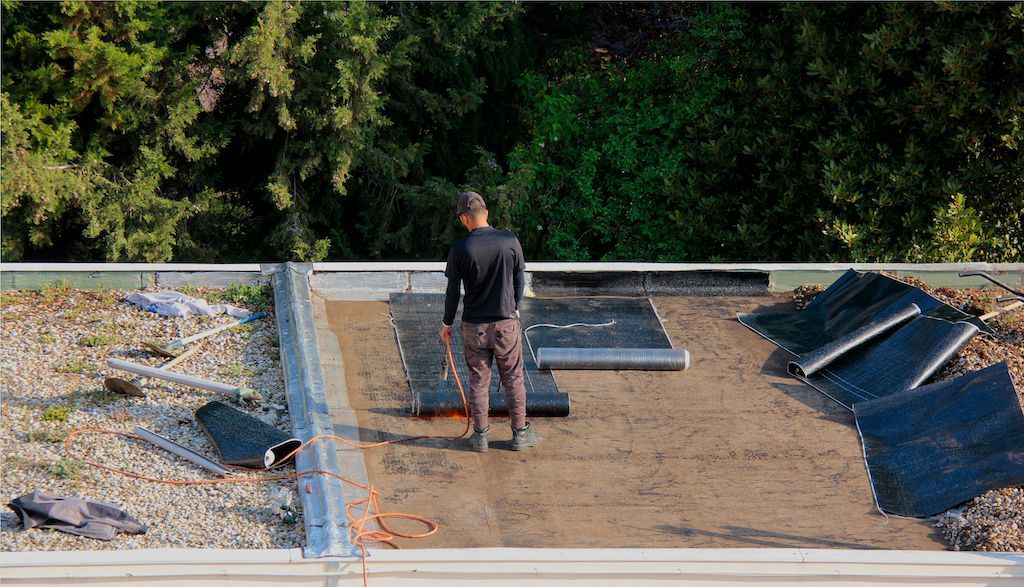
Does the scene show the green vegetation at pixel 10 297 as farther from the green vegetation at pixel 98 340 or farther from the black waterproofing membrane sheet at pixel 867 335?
the black waterproofing membrane sheet at pixel 867 335

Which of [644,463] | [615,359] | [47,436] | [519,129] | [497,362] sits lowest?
[644,463]

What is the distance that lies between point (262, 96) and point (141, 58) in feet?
4.67

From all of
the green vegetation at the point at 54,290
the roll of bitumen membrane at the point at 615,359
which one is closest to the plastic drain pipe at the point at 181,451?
the roll of bitumen membrane at the point at 615,359

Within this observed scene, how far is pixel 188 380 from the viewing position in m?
7.94

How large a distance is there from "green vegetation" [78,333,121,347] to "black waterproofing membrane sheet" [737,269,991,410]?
16.7 ft

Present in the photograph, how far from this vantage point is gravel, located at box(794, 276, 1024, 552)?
249 inches

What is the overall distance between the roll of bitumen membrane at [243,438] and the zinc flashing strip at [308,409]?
13cm

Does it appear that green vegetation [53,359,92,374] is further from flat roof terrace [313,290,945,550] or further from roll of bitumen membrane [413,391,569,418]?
roll of bitumen membrane [413,391,569,418]

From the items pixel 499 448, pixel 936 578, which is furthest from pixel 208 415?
pixel 936 578

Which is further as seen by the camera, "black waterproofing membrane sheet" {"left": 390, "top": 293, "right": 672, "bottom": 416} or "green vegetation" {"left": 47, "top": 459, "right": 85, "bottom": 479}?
"black waterproofing membrane sheet" {"left": 390, "top": 293, "right": 672, "bottom": 416}

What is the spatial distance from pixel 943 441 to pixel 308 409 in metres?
4.11

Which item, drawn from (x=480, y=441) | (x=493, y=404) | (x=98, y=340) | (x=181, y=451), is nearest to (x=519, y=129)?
(x=98, y=340)

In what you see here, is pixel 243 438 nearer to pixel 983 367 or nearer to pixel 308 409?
pixel 308 409

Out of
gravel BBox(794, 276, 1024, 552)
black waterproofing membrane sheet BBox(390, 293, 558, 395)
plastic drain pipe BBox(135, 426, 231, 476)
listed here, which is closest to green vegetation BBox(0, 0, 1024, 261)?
gravel BBox(794, 276, 1024, 552)
